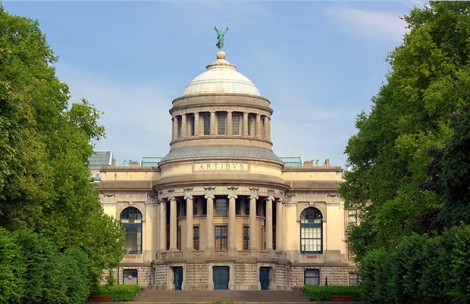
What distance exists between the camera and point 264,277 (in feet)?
393

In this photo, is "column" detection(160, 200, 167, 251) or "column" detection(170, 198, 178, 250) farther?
"column" detection(160, 200, 167, 251)

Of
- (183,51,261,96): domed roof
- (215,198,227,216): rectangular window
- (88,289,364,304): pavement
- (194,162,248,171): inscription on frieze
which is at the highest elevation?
(183,51,261,96): domed roof

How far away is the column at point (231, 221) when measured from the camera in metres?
119

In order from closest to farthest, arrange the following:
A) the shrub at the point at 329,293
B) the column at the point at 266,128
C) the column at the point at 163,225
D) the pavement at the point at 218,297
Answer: the shrub at the point at 329,293 < the pavement at the point at 218,297 < the column at the point at 163,225 < the column at the point at 266,128

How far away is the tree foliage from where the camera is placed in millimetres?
55375

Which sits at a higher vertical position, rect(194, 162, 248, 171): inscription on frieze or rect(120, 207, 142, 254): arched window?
rect(194, 162, 248, 171): inscription on frieze

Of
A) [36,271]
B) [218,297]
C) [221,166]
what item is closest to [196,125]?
[221,166]

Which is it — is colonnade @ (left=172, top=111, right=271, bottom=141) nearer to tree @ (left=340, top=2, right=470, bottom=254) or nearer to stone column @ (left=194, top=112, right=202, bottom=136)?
stone column @ (left=194, top=112, right=202, bottom=136)

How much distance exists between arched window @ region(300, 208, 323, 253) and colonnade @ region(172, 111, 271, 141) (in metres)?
9.56

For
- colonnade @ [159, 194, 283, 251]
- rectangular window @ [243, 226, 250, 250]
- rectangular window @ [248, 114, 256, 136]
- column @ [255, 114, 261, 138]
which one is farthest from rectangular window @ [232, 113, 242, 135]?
rectangular window @ [243, 226, 250, 250]

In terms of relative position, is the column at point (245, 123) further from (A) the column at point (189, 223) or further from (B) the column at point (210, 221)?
(A) the column at point (189, 223)

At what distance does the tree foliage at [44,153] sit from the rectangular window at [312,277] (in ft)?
153

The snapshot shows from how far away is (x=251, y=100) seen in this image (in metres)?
126

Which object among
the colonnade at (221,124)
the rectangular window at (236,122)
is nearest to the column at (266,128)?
the colonnade at (221,124)
